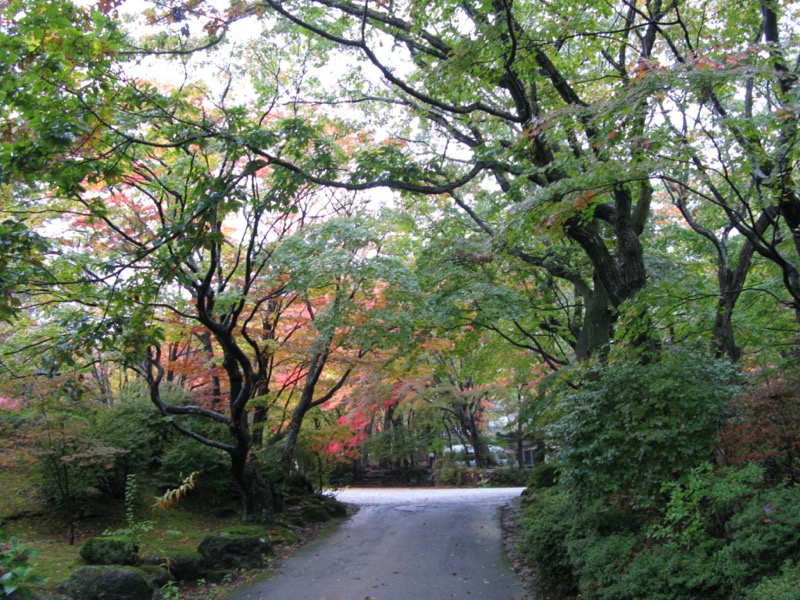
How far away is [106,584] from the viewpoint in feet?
20.5

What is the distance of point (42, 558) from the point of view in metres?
7.65

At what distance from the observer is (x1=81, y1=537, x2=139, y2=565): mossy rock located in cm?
725

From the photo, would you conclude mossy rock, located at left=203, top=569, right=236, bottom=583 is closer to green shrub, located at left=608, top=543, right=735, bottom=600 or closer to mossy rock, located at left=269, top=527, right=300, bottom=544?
mossy rock, located at left=269, top=527, right=300, bottom=544

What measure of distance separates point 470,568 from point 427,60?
24.8ft

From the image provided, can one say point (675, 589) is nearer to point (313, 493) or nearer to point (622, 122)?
point (622, 122)

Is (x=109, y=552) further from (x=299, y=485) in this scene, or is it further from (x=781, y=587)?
(x=781, y=587)

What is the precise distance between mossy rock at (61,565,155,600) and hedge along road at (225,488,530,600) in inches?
51.2

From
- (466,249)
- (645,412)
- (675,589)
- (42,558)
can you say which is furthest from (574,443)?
(42,558)

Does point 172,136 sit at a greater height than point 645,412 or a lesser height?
greater

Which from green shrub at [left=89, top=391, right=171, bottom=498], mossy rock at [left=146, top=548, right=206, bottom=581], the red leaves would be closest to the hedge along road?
mossy rock at [left=146, top=548, right=206, bottom=581]

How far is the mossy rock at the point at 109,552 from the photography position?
7254 mm

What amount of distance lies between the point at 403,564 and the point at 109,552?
164 inches

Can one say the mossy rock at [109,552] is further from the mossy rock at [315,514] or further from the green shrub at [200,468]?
the mossy rock at [315,514]

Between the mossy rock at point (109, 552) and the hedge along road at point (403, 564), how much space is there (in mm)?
1558
